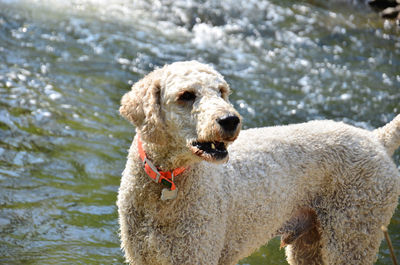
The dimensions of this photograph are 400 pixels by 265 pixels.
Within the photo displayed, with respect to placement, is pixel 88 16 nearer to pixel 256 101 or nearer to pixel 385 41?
pixel 256 101

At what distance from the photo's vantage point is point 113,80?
27.3ft

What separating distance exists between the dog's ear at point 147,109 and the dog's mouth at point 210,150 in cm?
27

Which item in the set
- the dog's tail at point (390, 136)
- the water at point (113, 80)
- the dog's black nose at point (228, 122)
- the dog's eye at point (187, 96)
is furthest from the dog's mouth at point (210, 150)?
the water at point (113, 80)

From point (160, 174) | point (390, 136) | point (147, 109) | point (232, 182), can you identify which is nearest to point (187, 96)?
point (147, 109)

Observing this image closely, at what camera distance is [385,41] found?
11.4m

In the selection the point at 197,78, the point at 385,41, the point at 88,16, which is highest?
the point at 197,78

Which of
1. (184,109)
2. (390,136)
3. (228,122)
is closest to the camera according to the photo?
(228,122)

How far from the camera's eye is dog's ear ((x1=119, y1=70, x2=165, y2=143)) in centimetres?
318

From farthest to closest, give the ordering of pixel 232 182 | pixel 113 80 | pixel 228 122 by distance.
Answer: pixel 113 80 < pixel 232 182 < pixel 228 122

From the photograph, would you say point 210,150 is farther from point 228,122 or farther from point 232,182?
point 232,182

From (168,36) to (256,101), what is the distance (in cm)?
305

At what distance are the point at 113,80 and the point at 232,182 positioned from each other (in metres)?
5.04

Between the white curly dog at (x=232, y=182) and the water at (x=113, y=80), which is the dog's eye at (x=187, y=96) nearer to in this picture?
the white curly dog at (x=232, y=182)

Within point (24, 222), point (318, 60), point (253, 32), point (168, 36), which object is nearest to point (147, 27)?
point (168, 36)
